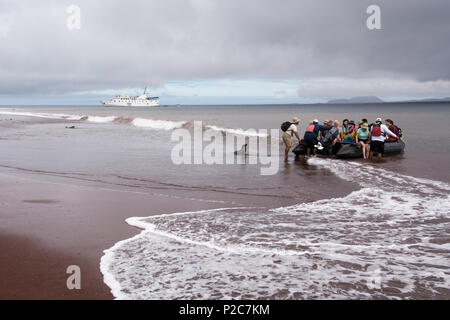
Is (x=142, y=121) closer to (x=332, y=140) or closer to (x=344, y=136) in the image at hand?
(x=332, y=140)

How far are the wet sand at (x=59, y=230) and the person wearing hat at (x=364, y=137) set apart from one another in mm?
9674

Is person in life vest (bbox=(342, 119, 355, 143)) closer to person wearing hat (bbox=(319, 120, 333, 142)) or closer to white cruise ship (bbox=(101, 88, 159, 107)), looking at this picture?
person wearing hat (bbox=(319, 120, 333, 142))

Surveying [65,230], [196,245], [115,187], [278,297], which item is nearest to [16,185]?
[115,187]

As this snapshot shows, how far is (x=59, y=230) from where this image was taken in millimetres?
5656

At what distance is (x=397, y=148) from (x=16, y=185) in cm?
1495

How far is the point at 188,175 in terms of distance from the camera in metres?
11.0

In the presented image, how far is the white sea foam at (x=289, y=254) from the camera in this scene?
3910 mm

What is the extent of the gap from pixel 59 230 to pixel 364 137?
12771mm

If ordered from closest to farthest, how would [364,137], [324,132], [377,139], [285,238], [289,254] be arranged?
1. [289,254]
2. [285,238]
3. [377,139]
4. [364,137]
5. [324,132]

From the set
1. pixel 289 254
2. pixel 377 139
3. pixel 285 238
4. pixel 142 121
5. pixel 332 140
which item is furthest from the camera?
pixel 142 121

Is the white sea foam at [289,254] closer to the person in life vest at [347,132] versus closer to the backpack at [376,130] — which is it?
the backpack at [376,130]

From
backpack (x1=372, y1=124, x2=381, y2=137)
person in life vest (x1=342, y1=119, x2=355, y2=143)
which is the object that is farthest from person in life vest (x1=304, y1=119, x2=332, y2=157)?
backpack (x1=372, y1=124, x2=381, y2=137)

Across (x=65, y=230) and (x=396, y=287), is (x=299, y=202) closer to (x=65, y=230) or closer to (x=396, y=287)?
(x=396, y=287)

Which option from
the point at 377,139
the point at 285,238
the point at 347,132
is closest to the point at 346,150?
the point at 347,132
